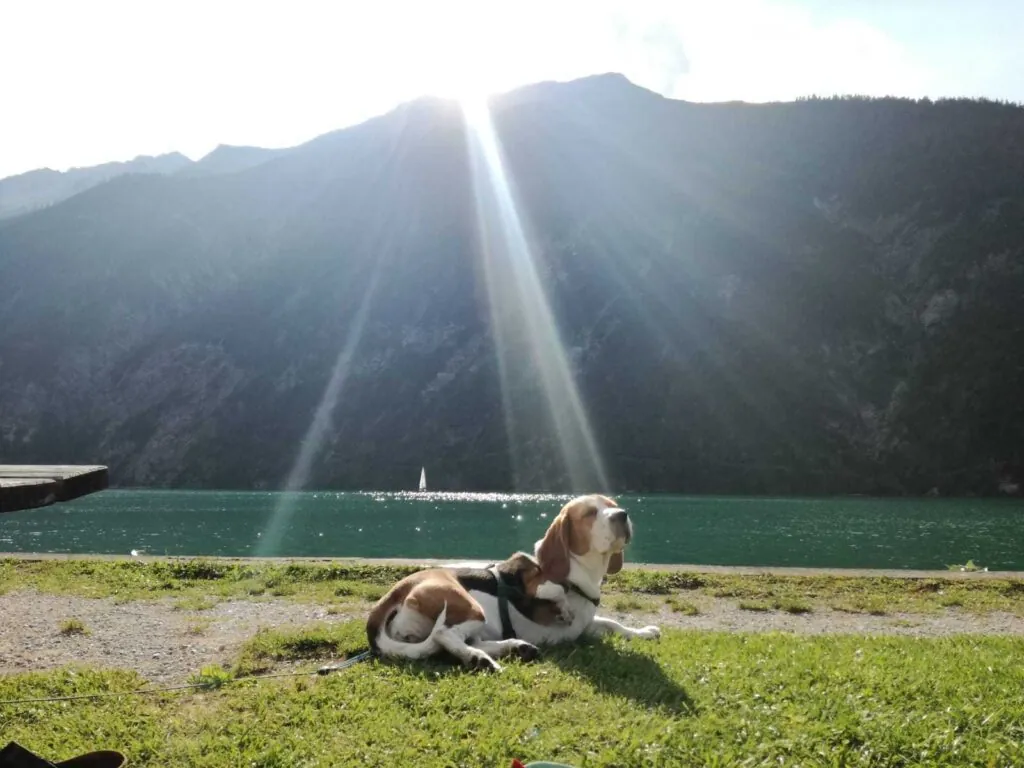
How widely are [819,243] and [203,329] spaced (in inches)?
3292

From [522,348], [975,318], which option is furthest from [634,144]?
[975,318]

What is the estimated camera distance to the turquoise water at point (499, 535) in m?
23.4

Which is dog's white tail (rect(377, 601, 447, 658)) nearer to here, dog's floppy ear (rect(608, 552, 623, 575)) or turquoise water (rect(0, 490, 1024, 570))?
dog's floppy ear (rect(608, 552, 623, 575))

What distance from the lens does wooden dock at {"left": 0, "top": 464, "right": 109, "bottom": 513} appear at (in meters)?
3.96

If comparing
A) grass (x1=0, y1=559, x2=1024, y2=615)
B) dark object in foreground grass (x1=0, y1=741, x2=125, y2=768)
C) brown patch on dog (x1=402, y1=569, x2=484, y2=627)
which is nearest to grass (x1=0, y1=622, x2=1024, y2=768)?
brown patch on dog (x1=402, y1=569, x2=484, y2=627)

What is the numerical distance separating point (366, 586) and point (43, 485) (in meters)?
8.45

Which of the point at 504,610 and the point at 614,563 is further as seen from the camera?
the point at 614,563

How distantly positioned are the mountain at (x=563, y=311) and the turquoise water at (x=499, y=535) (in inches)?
1841

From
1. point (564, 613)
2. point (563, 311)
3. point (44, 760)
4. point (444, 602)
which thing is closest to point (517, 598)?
point (564, 613)

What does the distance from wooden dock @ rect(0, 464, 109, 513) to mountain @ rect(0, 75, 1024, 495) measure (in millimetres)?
87031

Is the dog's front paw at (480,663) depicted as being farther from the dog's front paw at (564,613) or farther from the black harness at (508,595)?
the dog's front paw at (564,613)

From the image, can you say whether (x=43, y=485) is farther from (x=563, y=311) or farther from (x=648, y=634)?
(x=563, y=311)

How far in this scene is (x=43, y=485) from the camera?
13.5 feet

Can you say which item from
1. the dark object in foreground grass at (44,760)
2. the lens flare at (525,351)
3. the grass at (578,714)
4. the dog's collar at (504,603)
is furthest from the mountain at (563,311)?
the dark object in foreground grass at (44,760)
